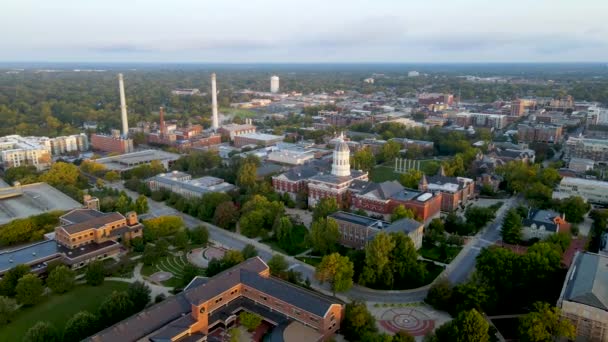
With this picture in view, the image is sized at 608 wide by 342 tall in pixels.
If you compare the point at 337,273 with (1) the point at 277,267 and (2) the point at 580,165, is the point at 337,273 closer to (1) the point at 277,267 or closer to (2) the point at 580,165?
(1) the point at 277,267

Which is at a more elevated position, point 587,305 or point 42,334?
point 587,305

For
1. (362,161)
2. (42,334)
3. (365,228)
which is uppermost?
(362,161)

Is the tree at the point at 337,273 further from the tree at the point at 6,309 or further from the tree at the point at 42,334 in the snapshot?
the tree at the point at 6,309

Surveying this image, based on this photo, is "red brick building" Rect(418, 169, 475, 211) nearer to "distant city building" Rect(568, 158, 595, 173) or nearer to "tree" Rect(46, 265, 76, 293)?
"distant city building" Rect(568, 158, 595, 173)

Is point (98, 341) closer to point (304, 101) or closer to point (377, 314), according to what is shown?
point (377, 314)

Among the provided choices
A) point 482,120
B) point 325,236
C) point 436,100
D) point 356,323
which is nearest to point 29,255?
point 325,236

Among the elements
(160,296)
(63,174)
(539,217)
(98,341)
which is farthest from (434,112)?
(98,341)

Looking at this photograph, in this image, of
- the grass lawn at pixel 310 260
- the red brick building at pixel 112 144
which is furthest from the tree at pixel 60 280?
the red brick building at pixel 112 144
